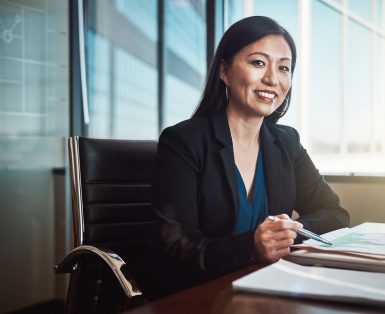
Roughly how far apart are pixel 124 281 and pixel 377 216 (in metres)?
1.22

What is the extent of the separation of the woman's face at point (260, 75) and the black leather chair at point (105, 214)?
1.23 feet

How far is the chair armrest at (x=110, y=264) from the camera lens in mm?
1207

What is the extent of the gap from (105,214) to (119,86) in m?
1.74

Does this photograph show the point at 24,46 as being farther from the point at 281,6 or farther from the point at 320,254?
the point at 320,254

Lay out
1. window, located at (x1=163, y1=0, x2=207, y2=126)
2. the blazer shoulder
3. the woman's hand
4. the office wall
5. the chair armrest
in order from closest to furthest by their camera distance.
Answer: the woman's hand
the chair armrest
the blazer shoulder
the office wall
window, located at (x1=163, y1=0, x2=207, y2=126)

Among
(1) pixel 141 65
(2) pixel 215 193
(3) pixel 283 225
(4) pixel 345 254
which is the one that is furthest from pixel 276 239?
(1) pixel 141 65

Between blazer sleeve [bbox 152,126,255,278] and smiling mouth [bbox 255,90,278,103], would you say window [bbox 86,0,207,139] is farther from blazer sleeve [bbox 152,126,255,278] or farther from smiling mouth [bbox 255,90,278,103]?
blazer sleeve [bbox 152,126,255,278]

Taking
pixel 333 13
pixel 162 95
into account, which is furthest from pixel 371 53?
pixel 162 95

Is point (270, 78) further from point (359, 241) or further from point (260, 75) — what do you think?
point (359, 241)

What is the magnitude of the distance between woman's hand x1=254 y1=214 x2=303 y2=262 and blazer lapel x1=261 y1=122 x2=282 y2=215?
1.64 feet

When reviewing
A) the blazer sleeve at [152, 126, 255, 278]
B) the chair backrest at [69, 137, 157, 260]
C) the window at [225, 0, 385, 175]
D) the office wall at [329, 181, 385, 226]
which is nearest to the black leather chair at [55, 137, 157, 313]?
the chair backrest at [69, 137, 157, 260]

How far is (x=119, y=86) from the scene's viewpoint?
126 inches

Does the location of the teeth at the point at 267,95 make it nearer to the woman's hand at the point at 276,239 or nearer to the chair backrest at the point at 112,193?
the chair backrest at the point at 112,193

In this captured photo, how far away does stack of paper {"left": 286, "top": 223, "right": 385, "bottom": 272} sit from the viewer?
0.86 meters
